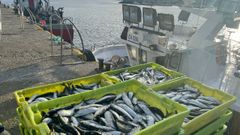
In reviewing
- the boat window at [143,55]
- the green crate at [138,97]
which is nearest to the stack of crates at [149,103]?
the green crate at [138,97]

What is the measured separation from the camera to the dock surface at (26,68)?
576 cm

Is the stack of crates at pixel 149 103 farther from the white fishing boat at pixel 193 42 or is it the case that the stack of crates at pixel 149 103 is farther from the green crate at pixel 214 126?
the white fishing boat at pixel 193 42

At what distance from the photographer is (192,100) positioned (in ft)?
12.8

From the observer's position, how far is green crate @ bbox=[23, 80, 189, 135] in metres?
2.71

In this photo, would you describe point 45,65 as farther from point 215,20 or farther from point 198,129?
point 215,20

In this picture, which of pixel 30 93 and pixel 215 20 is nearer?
pixel 30 93

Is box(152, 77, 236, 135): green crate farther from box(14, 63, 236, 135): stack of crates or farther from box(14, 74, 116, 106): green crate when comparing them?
box(14, 74, 116, 106): green crate

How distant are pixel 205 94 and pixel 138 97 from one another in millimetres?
1437

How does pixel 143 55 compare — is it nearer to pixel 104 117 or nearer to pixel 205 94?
pixel 205 94

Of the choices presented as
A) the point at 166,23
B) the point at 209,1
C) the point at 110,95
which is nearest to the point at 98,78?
the point at 110,95

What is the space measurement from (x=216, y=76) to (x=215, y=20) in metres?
3.00

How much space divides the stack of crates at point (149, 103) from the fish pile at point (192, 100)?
0.45ft

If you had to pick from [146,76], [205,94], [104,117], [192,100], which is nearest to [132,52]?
[146,76]

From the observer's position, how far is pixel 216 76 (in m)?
11.7
